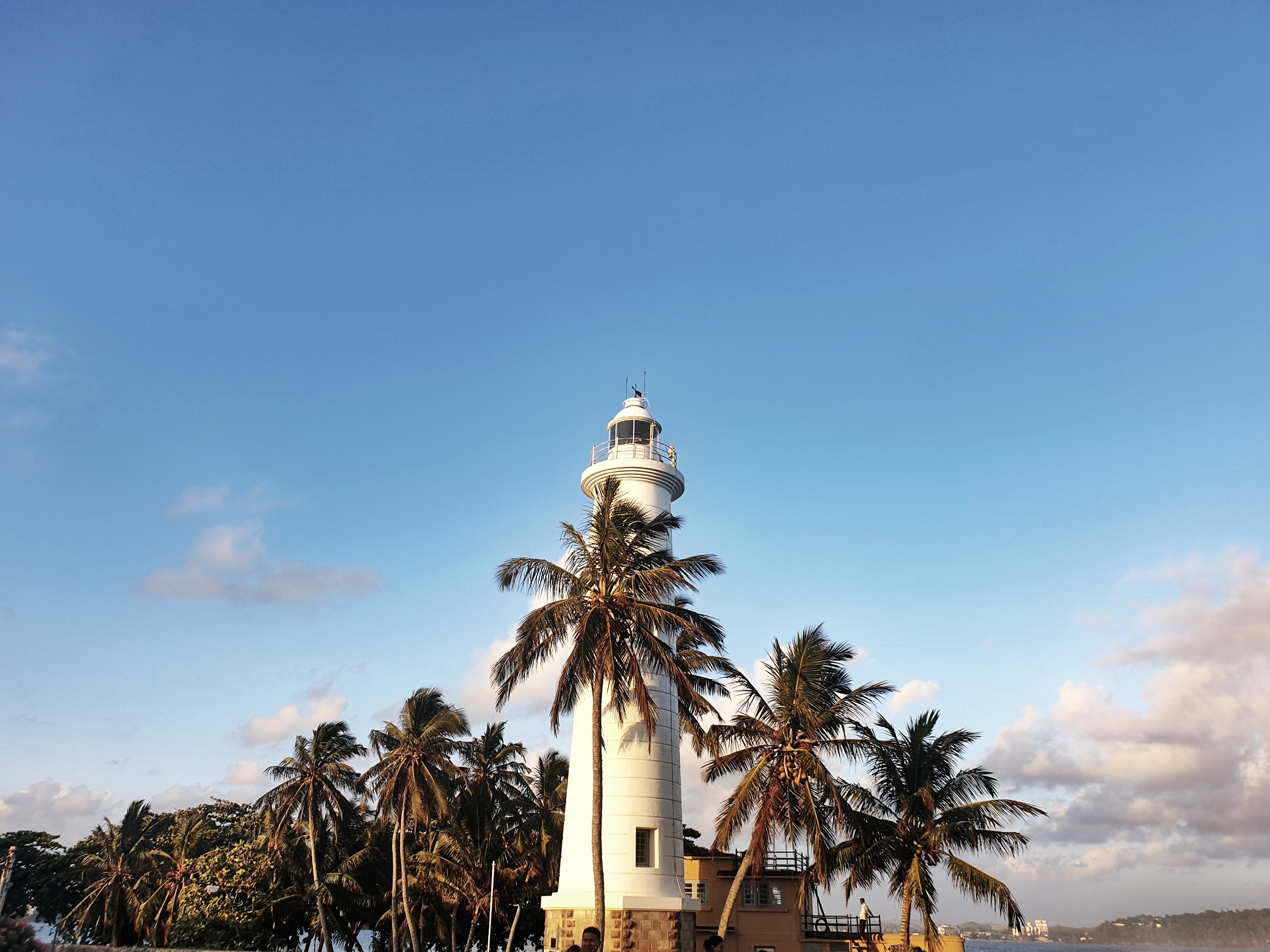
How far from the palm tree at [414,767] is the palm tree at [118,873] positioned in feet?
53.8

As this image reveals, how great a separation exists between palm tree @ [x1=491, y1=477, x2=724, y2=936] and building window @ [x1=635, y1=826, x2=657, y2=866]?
1.41 meters

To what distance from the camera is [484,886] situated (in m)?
44.0

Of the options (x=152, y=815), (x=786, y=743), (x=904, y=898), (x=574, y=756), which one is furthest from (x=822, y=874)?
(x=152, y=815)

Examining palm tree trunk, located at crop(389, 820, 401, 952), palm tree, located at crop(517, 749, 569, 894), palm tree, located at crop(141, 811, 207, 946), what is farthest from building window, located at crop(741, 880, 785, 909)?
palm tree, located at crop(141, 811, 207, 946)

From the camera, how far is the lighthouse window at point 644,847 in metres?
29.6

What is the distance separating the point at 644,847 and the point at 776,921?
14.3 m

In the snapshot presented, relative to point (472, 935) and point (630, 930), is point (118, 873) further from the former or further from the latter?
point (630, 930)

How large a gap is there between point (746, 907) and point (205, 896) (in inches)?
938

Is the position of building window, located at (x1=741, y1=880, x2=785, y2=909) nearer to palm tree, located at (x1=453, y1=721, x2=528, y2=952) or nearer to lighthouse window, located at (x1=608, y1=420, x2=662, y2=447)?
palm tree, located at (x1=453, y1=721, x2=528, y2=952)

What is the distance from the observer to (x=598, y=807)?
2683cm

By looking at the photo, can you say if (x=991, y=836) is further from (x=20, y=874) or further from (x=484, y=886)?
(x=20, y=874)

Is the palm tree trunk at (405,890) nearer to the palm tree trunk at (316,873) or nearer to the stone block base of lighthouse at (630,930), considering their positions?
the palm tree trunk at (316,873)

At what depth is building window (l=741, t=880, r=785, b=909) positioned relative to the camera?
4069 centimetres

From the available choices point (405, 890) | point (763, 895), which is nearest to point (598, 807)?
point (763, 895)
